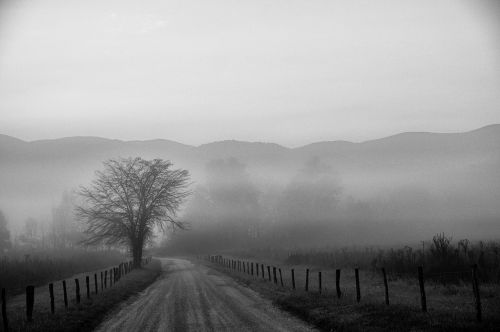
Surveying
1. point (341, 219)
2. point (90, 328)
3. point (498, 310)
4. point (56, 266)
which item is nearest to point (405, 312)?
point (498, 310)

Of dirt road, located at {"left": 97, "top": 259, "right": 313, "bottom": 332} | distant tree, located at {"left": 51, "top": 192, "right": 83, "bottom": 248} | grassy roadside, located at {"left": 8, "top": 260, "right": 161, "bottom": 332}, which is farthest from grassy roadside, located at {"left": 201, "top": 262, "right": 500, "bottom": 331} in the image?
distant tree, located at {"left": 51, "top": 192, "right": 83, "bottom": 248}

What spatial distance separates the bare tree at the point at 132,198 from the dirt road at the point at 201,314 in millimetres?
26443

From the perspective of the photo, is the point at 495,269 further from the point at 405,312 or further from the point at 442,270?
the point at 405,312

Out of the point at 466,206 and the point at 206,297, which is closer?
the point at 206,297

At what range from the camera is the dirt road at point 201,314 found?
1490 centimetres

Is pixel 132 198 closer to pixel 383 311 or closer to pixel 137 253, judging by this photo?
pixel 137 253

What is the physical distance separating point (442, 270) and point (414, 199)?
7902 centimetres

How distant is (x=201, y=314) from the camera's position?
17.4 metres

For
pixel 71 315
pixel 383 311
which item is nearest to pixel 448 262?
pixel 383 311

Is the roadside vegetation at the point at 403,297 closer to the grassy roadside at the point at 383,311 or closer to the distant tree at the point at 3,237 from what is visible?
the grassy roadside at the point at 383,311

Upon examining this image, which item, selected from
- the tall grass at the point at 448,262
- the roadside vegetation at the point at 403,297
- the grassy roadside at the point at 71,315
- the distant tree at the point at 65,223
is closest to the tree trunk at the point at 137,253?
the roadside vegetation at the point at 403,297

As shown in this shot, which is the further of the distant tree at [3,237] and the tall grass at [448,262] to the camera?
the distant tree at [3,237]

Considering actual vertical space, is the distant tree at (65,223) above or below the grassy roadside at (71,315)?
above

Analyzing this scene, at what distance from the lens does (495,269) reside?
873 inches
